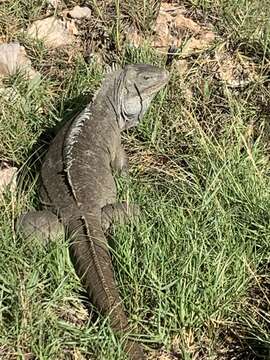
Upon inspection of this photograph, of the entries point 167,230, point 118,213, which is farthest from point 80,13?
point 167,230

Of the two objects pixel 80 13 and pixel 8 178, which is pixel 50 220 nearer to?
pixel 8 178

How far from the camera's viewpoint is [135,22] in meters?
6.81

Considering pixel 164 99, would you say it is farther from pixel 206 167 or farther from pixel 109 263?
pixel 109 263

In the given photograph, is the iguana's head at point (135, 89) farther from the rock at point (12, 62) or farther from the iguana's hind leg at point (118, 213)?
the iguana's hind leg at point (118, 213)

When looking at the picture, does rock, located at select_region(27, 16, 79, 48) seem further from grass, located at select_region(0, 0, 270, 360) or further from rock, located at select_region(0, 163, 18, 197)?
rock, located at select_region(0, 163, 18, 197)

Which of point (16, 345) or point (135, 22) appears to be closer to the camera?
point (16, 345)

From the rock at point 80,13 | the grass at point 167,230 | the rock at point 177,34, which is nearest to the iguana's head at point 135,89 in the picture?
the grass at point 167,230

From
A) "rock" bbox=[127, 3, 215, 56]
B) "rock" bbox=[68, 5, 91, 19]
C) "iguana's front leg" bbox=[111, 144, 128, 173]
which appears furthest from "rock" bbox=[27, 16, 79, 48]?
"iguana's front leg" bbox=[111, 144, 128, 173]

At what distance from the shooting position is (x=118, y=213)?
5086 mm

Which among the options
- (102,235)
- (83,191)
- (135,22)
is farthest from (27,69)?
(102,235)

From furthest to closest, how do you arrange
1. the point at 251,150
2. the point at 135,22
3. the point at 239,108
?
the point at 135,22, the point at 239,108, the point at 251,150

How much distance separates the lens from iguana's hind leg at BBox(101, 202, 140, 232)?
5.02 m

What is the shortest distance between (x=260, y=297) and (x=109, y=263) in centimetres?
90

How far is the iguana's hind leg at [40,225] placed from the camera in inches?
193
